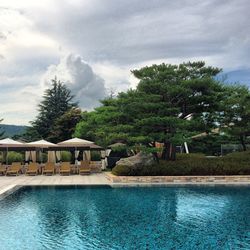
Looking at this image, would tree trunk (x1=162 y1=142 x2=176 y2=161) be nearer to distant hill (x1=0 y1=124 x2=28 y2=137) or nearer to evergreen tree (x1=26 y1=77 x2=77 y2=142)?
evergreen tree (x1=26 y1=77 x2=77 y2=142)

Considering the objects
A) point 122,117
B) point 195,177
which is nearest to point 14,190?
point 122,117

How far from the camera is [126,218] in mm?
12031

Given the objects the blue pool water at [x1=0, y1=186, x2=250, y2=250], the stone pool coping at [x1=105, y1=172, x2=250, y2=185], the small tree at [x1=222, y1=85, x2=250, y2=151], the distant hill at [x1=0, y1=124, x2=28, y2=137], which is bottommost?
the blue pool water at [x1=0, y1=186, x2=250, y2=250]

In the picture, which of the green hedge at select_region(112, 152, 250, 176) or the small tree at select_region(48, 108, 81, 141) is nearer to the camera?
the green hedge at select_region(112, 152, 250, 176)

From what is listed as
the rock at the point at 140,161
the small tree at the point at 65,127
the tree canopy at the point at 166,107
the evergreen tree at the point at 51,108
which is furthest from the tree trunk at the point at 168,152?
the evergreen tree at the point at 51,108

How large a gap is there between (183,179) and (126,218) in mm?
8525

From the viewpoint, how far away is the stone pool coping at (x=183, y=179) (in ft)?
64.8

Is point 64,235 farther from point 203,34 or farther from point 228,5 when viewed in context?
point 203,34

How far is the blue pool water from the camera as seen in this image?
9273 millimetres

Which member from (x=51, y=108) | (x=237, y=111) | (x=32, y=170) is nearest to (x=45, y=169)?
(x=32, y=170)

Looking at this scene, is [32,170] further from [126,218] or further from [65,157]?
[126,218]

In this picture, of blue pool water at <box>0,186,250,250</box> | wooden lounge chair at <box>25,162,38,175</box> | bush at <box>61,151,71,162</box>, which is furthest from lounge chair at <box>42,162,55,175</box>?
bush at <box>61,151,71,162</box>

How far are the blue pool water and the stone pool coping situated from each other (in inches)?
60.7

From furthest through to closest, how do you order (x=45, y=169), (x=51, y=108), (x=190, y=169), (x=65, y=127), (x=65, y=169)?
1. (x=51, y=108)
2. (x=65, y=127)
3. (x=45, y=169)
4. (x=65, y=169)
5. (x=190, y=169)
